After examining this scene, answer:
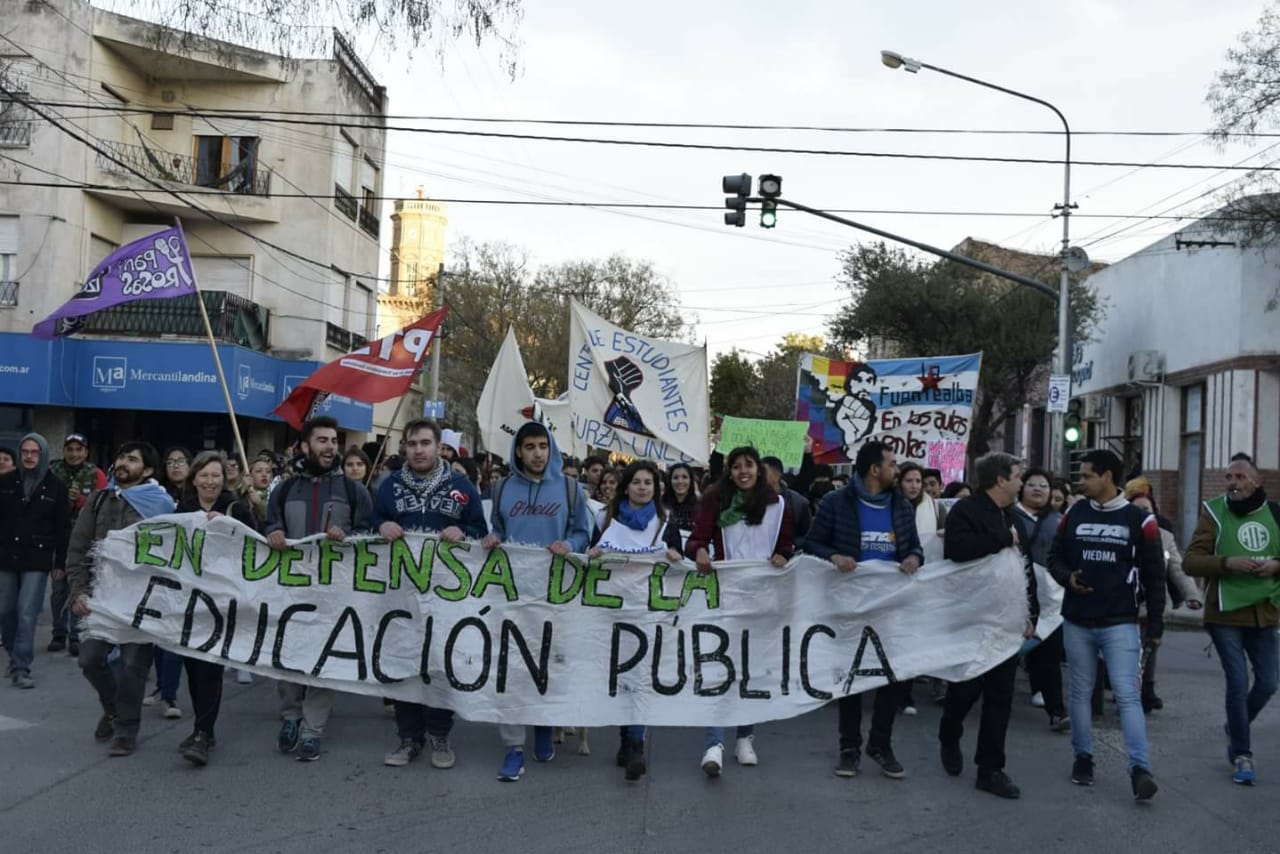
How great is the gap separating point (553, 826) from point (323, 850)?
104 cm

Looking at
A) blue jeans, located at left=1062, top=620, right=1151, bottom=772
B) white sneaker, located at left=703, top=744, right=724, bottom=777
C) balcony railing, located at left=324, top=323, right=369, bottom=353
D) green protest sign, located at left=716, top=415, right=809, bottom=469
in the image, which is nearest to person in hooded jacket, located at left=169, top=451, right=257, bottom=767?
white sneaker, located at left=703, top=744, right=724, bottom=777

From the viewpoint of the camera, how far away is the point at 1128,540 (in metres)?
6.82

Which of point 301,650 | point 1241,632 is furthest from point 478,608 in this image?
point 1241,632

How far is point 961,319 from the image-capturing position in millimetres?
32781

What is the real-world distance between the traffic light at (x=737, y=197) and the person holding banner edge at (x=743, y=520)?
10.8 meters

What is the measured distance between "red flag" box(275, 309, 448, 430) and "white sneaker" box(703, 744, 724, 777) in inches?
227

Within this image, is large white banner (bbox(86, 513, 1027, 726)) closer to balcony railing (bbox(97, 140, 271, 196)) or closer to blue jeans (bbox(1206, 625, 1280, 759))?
blue jeans (bbox(1206, 625, 1280, 759))

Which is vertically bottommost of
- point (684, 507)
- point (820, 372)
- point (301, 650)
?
point (301, 650)

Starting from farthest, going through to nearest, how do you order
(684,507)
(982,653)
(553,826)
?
(684,507), (982,653), (553,826)

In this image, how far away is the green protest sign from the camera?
58.0 feet

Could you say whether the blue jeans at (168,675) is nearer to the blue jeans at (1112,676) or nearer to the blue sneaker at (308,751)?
the blue sneaker at (308,751)

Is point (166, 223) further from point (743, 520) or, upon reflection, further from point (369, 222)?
point (743, 520)

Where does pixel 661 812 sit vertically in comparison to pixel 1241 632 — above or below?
below

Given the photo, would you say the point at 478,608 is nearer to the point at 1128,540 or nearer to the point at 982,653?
the point at 982,653
